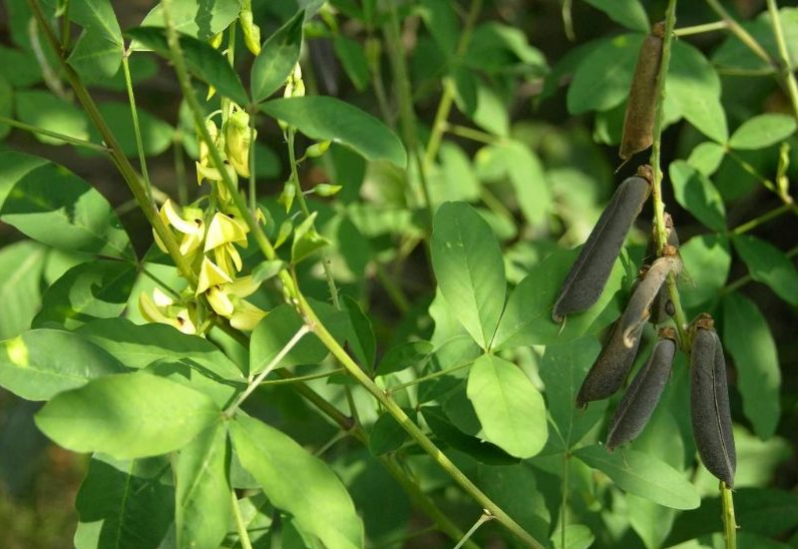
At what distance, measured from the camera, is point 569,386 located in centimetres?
121

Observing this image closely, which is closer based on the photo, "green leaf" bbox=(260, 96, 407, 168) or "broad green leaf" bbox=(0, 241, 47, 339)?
"green leaf" bbox=(260, 96, 407, 168)

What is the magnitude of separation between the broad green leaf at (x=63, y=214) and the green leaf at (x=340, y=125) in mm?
330

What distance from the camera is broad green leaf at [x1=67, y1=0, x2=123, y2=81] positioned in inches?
39.8

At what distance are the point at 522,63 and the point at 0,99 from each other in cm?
88

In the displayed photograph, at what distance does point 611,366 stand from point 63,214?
2.00 feet

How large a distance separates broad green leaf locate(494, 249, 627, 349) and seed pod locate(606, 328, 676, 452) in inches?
2.6

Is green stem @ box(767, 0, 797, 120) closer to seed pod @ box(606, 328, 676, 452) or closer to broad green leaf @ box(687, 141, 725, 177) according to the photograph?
broad green leaf @ box(687, 141, 725, 177)

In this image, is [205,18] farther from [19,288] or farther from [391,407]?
[19,288]

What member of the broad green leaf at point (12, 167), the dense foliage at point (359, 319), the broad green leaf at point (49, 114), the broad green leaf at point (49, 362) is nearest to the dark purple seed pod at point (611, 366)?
the dense foliage at point (359, 319)

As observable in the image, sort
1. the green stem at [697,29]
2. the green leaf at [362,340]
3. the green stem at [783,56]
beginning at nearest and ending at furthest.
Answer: the green leaf at [362,340], the green stem at [697,29], the green stem at [783,56]

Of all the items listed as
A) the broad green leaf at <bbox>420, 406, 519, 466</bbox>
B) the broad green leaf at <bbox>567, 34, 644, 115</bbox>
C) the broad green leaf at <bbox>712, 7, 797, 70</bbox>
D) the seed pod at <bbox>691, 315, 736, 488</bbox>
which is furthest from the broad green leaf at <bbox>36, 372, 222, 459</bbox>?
the broad green leaf at <bbox>712, 7, 797, 70</bbox>

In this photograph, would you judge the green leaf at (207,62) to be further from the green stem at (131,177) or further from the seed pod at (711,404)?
the seed pod at (711,404)

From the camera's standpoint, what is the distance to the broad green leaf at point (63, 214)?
111cm

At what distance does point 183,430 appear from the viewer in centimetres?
83
